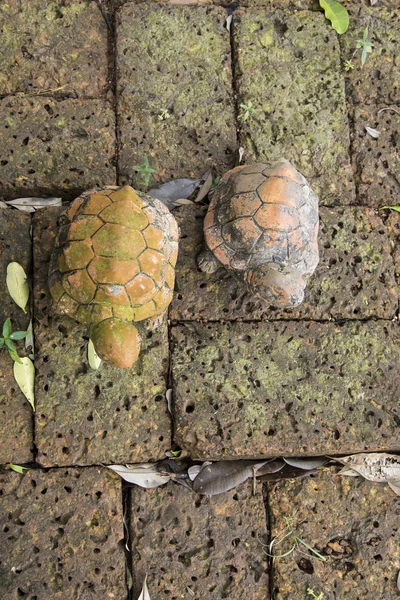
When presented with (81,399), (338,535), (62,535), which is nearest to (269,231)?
(81,399)

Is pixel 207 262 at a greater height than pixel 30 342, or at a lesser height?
greater

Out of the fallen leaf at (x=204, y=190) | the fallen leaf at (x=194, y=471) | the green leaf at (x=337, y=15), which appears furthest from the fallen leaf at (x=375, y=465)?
the green leaf at (x=337, y=15)

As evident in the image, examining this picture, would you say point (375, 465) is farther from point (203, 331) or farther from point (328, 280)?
point (203, 331)

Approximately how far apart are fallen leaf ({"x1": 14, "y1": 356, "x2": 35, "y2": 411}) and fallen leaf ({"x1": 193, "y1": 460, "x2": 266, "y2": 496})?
816mm

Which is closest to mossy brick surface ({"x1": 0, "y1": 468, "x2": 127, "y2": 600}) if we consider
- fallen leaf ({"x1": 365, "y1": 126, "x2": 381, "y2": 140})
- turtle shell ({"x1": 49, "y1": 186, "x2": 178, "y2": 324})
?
turtle shell ({"x1": 49, "y1": 186, "x2": 178, "y2": 324})

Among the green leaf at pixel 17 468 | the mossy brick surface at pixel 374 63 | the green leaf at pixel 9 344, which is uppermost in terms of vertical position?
the mossy brick surface at pixel 374 63

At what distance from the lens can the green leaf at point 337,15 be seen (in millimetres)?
2869

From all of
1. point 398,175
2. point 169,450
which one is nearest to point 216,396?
point 169,450

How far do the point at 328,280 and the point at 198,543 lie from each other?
1.33 m

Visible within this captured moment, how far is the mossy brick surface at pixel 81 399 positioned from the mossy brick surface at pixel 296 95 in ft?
3.74

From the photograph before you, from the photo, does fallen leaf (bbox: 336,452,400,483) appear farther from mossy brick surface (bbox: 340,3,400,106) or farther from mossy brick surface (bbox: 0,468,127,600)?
mossy brick surface (bbox: 340,3,400,106)

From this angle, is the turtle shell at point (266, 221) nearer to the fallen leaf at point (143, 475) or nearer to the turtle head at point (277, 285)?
the turtle head at point (277, 285)

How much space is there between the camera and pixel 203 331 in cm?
258

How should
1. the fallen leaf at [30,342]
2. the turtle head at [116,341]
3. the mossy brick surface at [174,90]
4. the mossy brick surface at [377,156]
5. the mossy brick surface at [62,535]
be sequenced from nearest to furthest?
the turtle head at [116,341]
the mossy brick surface at [62,535]
the fallen leaf at [30,342]
the mossy brick surface at [174,90]
the mossy brick surface at [377,156]
